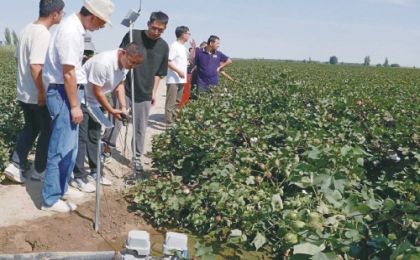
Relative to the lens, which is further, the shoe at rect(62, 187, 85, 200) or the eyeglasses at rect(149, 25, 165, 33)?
the eyeglasses at rect(149, 25, 165, 33)

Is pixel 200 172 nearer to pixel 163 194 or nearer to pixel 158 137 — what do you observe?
pixel 163 194

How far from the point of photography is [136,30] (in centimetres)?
559

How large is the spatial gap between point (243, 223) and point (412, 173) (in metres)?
1.43

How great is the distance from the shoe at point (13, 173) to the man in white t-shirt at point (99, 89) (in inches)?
18.7

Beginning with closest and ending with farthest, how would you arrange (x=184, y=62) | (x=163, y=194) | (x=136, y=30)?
(x=163, y=194)
(x=136, y=30)
(x=184, y=62)

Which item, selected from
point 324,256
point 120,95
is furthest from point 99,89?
point 324,256

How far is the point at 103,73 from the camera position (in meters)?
4.43

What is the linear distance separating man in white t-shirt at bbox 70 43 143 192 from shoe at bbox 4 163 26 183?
47cm

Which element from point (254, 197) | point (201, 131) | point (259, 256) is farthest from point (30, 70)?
point (259, 256)

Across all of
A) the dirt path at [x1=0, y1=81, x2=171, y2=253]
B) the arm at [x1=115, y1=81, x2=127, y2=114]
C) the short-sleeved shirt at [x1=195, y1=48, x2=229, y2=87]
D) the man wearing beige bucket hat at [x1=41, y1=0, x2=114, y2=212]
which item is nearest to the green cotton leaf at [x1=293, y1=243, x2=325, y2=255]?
the dirt path at [x1=0, y1=81, x2=171, y2=253]

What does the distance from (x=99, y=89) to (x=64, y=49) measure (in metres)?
0.86

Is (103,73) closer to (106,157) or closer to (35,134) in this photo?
(35,134)

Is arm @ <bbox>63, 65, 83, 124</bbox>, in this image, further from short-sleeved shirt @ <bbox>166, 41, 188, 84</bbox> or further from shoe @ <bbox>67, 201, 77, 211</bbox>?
short-sleeved shirt @ <bbox>166, 41, 188, 84</bbox>

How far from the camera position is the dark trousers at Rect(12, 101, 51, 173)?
4.47 metres
